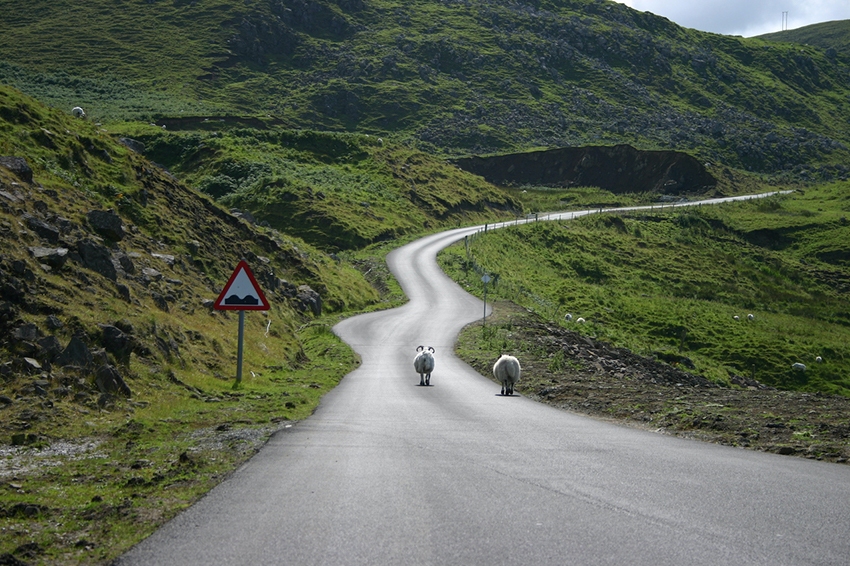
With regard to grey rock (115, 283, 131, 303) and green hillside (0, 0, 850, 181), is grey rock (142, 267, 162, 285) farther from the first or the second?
green hillside (0, 0, 850, 181)

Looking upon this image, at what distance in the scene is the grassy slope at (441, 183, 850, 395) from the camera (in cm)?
4253

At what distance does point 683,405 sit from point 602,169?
107207 mm

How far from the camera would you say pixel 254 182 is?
72.7 meters

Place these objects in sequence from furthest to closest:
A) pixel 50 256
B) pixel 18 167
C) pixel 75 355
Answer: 1. pixel 18 167
2. pixel 50 256
3. pixel 75 355

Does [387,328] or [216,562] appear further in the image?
[387,328]

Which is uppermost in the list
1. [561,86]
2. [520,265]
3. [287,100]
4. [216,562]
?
[561,86]

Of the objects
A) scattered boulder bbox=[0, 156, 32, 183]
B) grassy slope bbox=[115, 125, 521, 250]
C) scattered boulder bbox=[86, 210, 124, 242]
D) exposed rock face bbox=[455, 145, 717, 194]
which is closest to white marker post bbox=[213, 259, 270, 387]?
scattered boulder bbox=[86, 210, 124, 242]

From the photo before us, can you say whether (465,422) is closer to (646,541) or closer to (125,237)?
(646,541)

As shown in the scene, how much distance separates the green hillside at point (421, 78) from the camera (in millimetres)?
132625

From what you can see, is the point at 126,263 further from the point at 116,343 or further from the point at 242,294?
the point at 116,343

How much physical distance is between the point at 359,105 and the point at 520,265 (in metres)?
86.4

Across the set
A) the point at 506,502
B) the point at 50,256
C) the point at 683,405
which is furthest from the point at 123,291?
the point at 506,502

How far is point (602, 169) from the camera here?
11881cm

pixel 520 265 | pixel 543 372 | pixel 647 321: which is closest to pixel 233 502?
pixel 543 372
